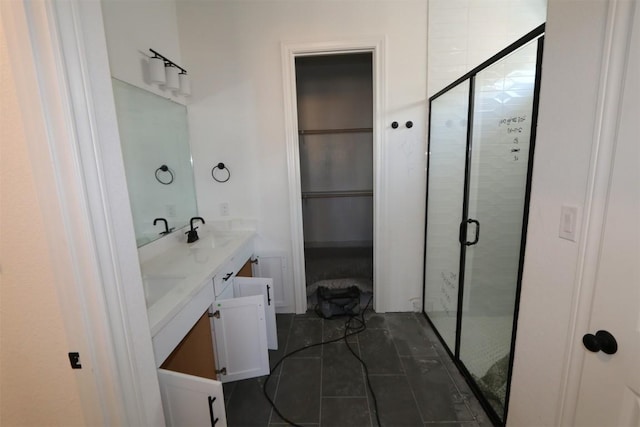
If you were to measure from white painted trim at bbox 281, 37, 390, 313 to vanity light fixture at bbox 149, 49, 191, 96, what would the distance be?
79cm

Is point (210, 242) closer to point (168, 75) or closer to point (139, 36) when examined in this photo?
point (168, 75)

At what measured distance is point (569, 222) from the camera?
86cm

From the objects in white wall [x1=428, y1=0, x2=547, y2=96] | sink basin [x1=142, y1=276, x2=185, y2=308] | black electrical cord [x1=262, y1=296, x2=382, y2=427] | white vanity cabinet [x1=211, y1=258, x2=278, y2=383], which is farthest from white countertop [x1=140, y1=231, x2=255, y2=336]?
white wall [x1=428, y1=0, x2=547, y2=96]

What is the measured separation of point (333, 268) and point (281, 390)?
137cm

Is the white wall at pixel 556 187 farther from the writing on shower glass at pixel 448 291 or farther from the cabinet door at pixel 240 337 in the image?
the cabinet door at pixel 240 337

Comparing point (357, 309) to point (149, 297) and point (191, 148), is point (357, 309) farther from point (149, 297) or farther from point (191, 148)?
point (191, 148)

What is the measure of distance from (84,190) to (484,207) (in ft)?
6.28

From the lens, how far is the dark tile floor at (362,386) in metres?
1.51

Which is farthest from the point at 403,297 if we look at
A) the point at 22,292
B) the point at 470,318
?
the point at 22,292

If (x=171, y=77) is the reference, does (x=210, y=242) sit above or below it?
below

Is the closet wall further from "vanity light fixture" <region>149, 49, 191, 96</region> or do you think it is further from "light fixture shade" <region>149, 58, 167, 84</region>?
"light fixture shade" <region>149, 58, 167, 84</region>

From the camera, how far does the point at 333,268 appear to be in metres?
2.90

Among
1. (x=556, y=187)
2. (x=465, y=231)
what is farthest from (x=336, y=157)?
(x=556, y=187)

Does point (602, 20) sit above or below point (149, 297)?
above
